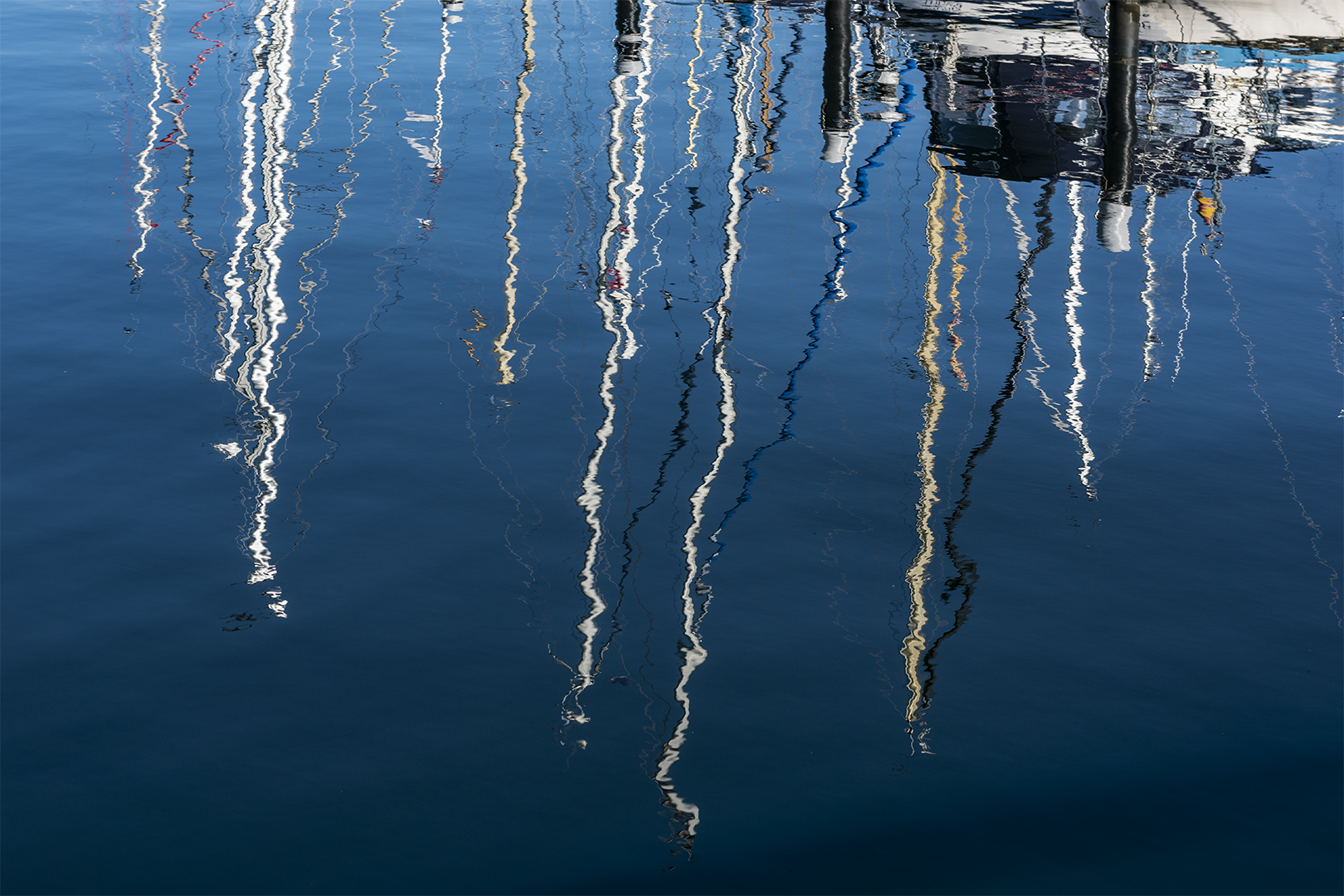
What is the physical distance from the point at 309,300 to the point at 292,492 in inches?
126

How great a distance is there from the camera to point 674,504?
24.5 ft

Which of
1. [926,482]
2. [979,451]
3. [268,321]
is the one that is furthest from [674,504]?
[268,321]

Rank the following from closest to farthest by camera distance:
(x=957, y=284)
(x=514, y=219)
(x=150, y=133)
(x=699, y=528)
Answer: (x=699, y=528)
(x=957, y=284)
(x=514, y=219)
(x=150, y=133)

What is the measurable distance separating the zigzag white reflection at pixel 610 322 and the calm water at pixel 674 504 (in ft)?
0.15

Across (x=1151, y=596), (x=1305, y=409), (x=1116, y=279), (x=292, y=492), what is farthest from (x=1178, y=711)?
(x=1116, y=279)

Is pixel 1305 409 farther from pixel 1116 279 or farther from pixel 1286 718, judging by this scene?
pixel 1286 718

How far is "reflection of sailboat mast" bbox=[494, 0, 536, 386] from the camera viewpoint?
9281 millimetres

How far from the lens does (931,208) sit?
1244 centimetres

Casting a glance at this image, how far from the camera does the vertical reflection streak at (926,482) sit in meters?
6.11

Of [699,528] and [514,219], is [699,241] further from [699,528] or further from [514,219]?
[699,528]

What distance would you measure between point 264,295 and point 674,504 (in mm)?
4468

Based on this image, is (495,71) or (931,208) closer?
(931,208)

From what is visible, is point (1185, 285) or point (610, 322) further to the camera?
point (1185, 285)

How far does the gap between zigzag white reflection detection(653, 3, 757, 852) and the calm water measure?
36mm
